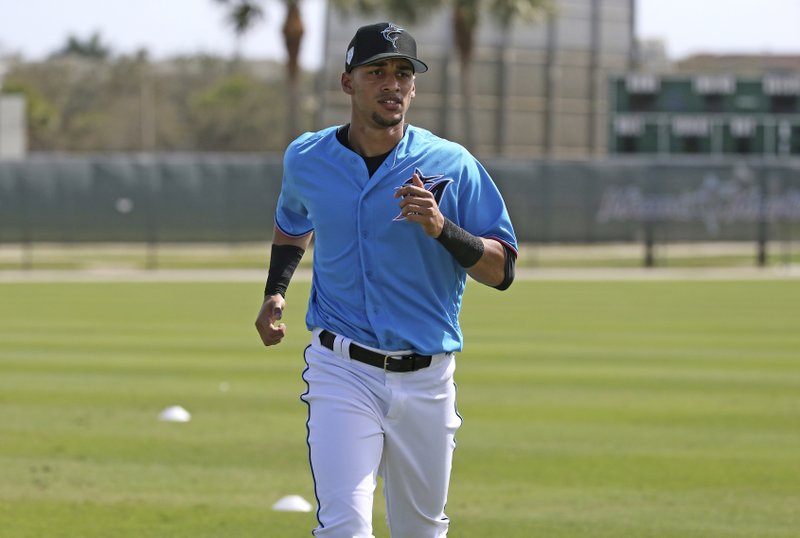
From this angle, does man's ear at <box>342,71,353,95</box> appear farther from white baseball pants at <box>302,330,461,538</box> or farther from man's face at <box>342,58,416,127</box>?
white baseball pants at <box>302,330,461,538</box>

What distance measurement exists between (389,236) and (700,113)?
40.2m

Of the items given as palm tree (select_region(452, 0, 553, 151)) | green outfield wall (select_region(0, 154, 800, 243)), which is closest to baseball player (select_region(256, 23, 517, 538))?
green outfield wall (select_region(0, 154, 800, 243))

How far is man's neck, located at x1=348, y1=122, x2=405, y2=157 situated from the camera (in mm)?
5564

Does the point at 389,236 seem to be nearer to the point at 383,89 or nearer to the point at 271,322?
the point at 383,89

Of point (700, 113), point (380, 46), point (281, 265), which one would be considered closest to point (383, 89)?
point (380, 46)

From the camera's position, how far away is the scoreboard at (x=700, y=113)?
44344 mm

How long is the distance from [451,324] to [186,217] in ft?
99.9

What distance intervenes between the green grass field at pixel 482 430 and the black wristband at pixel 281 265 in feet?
6.78

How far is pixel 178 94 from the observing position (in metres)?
115

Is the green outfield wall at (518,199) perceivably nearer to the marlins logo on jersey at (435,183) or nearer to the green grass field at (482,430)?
the green grass field at (482,430)

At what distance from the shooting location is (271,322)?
5777 millimetres

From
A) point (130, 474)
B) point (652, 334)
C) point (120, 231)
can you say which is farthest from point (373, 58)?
point (120, 231)

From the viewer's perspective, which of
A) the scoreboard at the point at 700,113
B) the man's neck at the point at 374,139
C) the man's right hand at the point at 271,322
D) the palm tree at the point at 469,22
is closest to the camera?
the man's neck at the point at 374,139

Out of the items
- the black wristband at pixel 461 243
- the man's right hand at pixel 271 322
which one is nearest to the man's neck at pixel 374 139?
the black wristband at pixel 461 243
